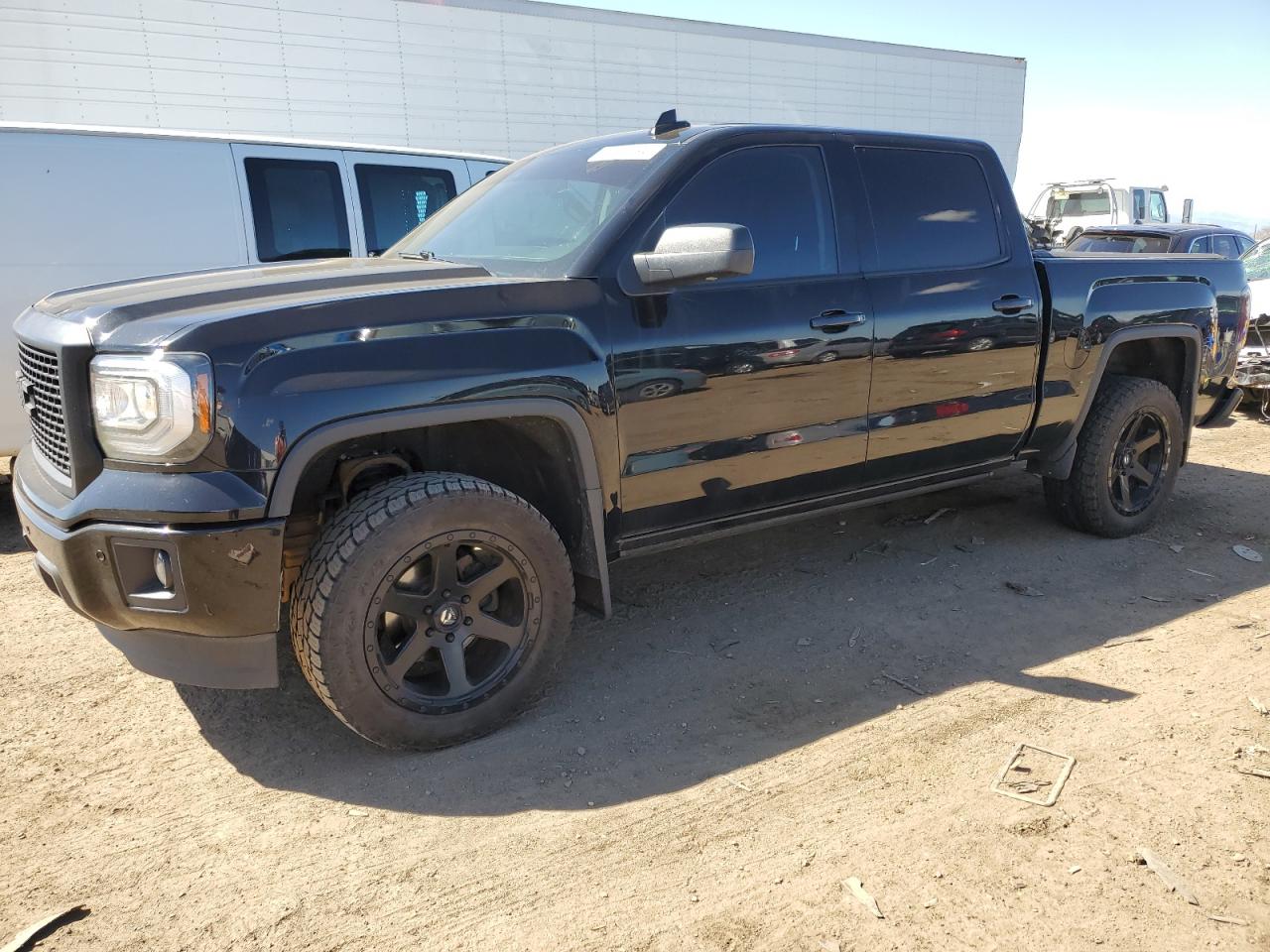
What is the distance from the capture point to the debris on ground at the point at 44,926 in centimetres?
206

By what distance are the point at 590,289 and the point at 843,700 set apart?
1.68m

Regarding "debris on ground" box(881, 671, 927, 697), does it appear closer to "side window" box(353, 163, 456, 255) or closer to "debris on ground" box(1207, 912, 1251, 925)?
"debris on ground" box(1207, 912, 1251, 925)

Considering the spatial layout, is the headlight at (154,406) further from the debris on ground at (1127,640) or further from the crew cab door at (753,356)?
the debris on ground at (1127,640)

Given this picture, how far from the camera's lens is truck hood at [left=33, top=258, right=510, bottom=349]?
2432 mm

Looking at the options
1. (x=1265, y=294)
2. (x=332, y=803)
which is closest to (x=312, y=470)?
(x=332, y=803)

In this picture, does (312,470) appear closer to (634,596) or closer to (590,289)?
(590,289)

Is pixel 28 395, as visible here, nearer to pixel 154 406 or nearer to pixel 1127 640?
pixel 154 406

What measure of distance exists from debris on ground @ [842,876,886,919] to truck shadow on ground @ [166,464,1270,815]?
57 centimetres

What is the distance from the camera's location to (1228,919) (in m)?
2.12

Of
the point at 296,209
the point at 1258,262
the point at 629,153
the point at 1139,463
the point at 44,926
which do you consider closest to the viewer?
the point at 44,926

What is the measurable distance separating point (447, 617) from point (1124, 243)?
390 inches

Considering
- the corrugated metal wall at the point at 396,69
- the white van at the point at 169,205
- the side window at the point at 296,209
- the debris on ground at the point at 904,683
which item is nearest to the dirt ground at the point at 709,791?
the debris on ground at the point at 904,683

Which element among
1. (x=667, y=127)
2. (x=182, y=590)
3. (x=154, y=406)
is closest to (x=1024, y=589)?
(x=667, y=127)

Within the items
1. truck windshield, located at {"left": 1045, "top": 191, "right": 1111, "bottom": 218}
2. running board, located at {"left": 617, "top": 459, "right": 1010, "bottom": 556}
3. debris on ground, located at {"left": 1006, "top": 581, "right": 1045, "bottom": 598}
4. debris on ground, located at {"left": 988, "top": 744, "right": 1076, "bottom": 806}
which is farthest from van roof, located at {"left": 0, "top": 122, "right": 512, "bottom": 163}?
truck windshield, located at {"left": 1045, "top": 191, "right": 1111, "bottom": 218}
